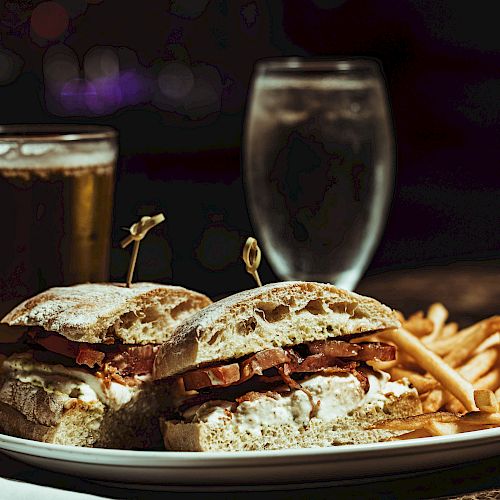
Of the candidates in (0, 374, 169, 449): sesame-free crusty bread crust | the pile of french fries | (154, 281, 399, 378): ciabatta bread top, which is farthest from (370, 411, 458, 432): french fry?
(0, 374, 169, 449): sesame-free crusty bread crust

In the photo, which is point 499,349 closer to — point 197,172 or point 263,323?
point 263,323

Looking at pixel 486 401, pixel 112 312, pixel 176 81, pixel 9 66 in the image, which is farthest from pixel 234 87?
pixel 486 401

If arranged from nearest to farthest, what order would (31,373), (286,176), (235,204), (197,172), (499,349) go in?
(31,373) → (499,349) → (286,176) → (197,172) → (235,204)

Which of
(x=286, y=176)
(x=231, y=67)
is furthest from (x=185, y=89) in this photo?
(x=286, y=176)

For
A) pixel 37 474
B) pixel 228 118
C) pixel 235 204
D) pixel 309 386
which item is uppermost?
pixel 309 386

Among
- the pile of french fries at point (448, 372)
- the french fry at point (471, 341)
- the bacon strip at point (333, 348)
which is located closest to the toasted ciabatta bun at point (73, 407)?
the bacon strip at point (333, 348)

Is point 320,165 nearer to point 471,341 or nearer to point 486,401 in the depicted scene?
point 471,341

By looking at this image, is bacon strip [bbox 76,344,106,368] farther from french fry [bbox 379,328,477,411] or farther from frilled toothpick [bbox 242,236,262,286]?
french fry [bbox 379,328,477,411]
